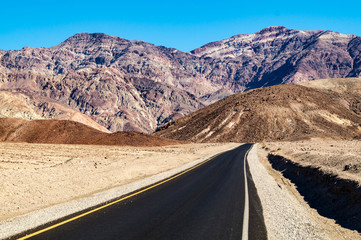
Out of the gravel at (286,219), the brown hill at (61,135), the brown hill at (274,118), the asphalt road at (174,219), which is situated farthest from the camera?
the brown hill at (274,118)

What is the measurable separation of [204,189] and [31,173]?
974 cm

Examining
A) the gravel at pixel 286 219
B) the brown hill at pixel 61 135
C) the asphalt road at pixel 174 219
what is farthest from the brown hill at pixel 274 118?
the asphalt road at pixel 174 219

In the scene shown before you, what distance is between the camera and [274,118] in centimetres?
10625

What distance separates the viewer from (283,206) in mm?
11430

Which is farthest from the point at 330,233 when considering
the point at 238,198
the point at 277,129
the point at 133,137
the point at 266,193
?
the point at 277,129

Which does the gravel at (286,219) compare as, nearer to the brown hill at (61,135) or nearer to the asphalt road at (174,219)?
the asphalt road at (174,219)

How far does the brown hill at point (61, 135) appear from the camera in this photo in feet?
216

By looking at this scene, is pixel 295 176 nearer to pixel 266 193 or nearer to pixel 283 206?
pixel 266 193

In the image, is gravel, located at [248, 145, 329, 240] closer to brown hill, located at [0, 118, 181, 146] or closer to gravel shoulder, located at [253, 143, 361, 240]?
gravel shoulder, located at [253, 143, 361, 240]

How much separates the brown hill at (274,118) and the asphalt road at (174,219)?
78468 mm

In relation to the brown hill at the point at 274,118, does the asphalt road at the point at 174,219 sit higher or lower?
lower

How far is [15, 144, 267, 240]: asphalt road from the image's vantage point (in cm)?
765

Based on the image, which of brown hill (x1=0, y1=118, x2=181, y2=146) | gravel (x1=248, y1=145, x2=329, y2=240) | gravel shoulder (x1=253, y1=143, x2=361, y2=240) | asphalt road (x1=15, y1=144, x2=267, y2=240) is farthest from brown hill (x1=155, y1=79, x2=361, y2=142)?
asphalt road (x1=15, y1=144, x2=267, y2=240)

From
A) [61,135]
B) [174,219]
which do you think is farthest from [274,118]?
[174,219]
